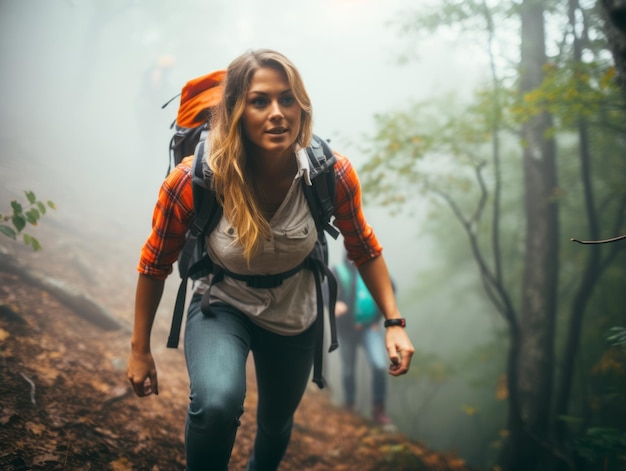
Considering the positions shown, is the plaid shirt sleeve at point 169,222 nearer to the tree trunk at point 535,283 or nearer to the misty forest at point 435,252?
the misty forest at point 435,252

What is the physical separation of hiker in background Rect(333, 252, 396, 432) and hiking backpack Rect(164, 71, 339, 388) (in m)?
2.74

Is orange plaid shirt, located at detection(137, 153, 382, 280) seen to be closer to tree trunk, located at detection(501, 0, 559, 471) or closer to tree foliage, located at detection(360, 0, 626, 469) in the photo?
tree foliage, located at detection(360, 0, 626, 469)

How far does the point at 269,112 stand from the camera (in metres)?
1.68

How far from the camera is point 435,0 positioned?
529 centimetres

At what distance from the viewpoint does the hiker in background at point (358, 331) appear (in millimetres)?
4520

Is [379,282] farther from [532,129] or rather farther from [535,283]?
[532,129]

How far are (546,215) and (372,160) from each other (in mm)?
2625

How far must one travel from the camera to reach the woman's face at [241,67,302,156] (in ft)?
5.50

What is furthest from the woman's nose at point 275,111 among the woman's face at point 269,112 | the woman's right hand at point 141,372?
the woman's right hand at point 141,372

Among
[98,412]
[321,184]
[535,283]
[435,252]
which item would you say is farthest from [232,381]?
[435,252]

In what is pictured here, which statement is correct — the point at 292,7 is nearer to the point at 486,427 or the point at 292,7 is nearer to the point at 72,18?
the point at 72,18

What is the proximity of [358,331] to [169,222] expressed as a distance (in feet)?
13.0

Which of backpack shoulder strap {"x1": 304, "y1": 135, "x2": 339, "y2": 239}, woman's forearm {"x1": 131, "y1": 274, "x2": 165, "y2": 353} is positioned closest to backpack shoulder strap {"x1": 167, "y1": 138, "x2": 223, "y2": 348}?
woman's forearm {"x1": 131, "y1": 274, "x2": 165, "y2": 353}

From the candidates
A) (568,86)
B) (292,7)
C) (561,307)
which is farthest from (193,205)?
(292,7)
